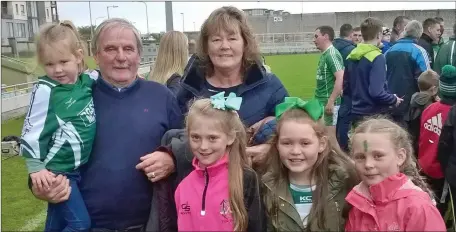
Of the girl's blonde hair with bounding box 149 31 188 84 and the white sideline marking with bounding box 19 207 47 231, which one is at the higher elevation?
the girl's blonde hair with bounding box 149 31 188 84

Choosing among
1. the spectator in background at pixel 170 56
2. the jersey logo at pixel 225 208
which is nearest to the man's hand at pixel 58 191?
the jersey logo at pixel 225 208

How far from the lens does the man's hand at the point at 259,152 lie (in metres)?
2.59

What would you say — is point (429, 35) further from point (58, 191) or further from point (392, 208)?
point (58, 191)

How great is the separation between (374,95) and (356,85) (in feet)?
1.07

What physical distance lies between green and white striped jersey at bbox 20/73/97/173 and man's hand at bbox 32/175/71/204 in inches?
2.3

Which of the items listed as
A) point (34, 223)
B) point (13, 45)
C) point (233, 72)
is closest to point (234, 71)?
point (233, 72)

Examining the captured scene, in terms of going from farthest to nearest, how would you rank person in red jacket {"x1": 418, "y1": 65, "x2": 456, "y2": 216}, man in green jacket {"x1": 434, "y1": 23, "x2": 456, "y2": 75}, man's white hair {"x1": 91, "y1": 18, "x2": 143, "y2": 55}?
1. man in green jacket {"x1": 434, "y1": 23, "x2": 456, "y2": 75}
2. person in red jacket {"x1": 418, "y1": 65, "x2": 456, "y2": 216}
3. man's white hair {"x1": 91, "y1": 18, "x2": 143, "y2": 55}

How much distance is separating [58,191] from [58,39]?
0.74 meters

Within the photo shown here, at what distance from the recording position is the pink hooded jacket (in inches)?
90.9

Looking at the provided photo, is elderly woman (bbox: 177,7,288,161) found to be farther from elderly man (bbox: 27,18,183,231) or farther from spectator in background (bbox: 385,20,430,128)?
spectator in background (bbox: 385,20,430,128)

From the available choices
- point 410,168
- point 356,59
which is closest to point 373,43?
point 356,59

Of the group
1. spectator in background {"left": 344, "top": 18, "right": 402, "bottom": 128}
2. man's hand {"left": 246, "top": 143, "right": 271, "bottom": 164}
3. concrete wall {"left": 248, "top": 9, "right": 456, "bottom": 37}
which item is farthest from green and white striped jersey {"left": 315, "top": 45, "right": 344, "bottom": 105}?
concrete wall {"left": 248, "top": 9, "right": 456, "bottom": 37}

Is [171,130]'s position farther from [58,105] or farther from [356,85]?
[356,85]

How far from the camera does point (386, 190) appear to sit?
7.79 feet
